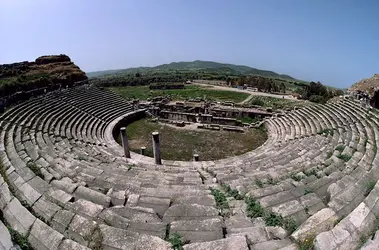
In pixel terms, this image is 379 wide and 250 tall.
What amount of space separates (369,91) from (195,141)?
49.0ft

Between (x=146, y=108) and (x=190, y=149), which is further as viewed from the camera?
(x=146, y=108)

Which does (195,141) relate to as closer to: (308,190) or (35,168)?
(35,168)

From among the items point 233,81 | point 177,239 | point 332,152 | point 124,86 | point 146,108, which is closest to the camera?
point 177,239

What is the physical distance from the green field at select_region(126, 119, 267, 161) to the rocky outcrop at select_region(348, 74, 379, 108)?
852 cm

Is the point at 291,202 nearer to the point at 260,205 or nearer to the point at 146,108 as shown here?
the point at 260,205

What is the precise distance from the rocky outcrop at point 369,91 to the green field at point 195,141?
852 cm

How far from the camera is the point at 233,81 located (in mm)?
60438

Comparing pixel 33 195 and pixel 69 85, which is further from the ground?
pixel 69 85

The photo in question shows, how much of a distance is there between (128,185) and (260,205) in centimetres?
450

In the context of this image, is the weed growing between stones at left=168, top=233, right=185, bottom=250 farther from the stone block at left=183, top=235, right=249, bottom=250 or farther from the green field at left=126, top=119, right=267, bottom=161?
the green field at left=126, top=119, right=267, bottom=161

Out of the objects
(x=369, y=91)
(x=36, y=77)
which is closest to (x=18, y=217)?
(x=369, y=91)

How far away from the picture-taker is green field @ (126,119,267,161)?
1894 centimetres

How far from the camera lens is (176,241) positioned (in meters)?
4.79

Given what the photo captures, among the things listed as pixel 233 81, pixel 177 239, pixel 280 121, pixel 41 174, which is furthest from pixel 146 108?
pixel 233 81
